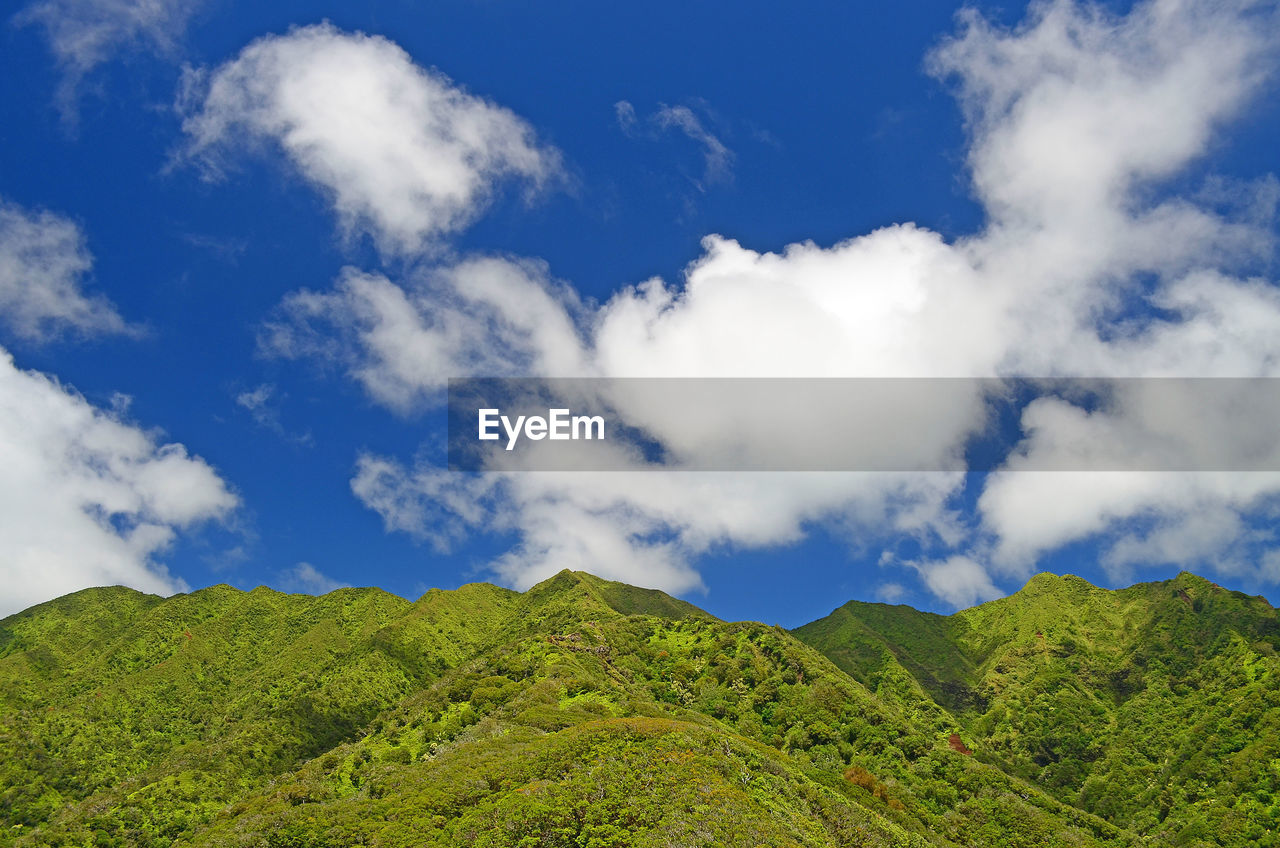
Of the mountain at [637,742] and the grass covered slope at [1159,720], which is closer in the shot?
the mountain at [637,742]

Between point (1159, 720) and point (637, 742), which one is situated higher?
point (637, 742)

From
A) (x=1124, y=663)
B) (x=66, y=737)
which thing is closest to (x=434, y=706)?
(x=66, y=737)

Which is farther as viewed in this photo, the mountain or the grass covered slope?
the grass covered slope

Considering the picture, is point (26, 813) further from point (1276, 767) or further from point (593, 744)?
point (1276, 767)
